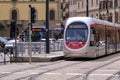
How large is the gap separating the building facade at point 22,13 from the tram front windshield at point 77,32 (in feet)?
221

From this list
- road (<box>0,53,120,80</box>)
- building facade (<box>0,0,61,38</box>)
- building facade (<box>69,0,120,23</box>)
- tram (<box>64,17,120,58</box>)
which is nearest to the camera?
road (<box>0,53,120,80</box>)

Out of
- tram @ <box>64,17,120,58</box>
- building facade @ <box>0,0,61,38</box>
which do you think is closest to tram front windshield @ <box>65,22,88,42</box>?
tram @ <box>64,17,120,58</box>

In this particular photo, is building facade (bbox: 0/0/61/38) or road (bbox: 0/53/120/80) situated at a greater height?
building facade (bbox: 0/0/61/38)

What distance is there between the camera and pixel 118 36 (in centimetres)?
4609

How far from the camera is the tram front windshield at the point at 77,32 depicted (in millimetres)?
32500

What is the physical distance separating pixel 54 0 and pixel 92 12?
1566 cm

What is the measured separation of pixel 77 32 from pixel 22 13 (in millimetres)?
70695

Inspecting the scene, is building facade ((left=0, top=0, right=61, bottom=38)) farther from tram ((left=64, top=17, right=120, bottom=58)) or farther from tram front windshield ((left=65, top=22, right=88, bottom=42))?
tram front windshield ((left=65, top=22, right=88, bottom=42))

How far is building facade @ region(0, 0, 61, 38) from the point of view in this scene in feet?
332

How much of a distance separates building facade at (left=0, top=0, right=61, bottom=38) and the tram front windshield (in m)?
67.3

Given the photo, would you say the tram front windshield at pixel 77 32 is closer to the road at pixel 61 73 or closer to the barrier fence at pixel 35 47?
the barrier fence at pixel 35 47

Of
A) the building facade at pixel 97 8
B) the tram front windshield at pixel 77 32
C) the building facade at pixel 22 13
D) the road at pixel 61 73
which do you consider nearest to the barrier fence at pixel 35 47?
the tram front windshield at pixel 77 32

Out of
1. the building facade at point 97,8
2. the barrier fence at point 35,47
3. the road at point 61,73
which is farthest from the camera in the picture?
the building facade at point 97,8

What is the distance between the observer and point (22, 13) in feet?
337
